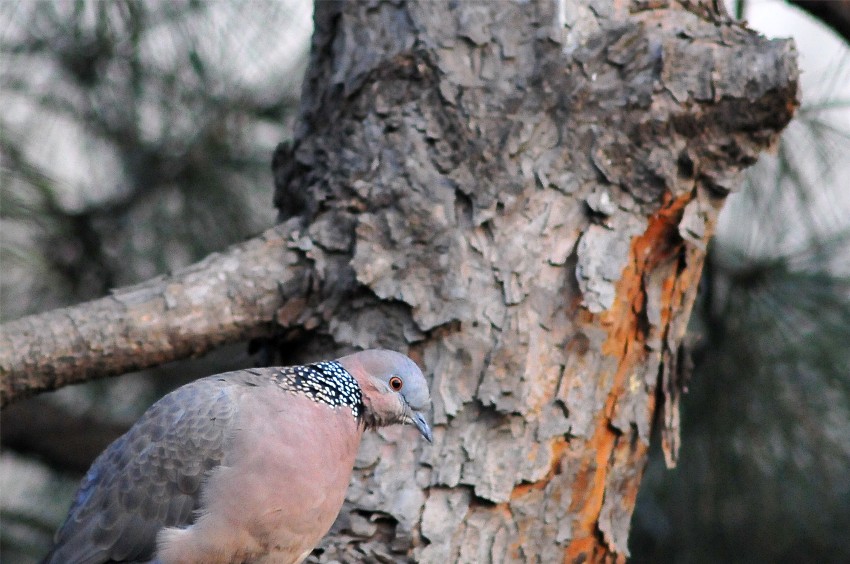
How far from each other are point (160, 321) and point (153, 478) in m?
0.43

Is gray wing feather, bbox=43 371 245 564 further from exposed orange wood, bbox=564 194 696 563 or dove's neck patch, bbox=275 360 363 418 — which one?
exposed orange wood, bbox=564 194 696 563

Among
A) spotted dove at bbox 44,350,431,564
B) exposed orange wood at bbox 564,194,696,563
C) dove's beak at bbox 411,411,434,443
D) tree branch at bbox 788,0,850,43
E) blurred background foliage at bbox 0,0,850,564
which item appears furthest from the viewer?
blurred background foliage at bbox 0,0,850,564

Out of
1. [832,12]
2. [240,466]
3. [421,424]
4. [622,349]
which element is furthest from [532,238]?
[832,12]

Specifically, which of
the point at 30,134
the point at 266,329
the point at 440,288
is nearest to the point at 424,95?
the point at 440,288

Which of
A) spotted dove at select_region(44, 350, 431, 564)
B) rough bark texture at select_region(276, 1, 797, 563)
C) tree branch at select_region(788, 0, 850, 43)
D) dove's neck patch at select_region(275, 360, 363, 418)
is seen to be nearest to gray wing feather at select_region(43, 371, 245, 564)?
spotted dove at select_region(44, 350, 431, 564)

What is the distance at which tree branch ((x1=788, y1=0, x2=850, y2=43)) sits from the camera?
3082 millimetres

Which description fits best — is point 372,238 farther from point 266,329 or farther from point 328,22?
point 328,22

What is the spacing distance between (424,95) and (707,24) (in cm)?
75

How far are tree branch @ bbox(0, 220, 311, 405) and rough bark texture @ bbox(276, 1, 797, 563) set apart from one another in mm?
140

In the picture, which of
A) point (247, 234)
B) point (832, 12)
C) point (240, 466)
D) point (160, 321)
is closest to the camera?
point (240, 466)

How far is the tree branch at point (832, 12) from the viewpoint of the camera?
308 cm

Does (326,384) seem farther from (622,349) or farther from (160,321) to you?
(622,349)

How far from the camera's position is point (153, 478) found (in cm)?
234

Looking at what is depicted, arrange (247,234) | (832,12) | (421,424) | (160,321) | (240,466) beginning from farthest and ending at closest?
(247,234)
(832,12)
(160,321)
(421,424)
(240,466)
